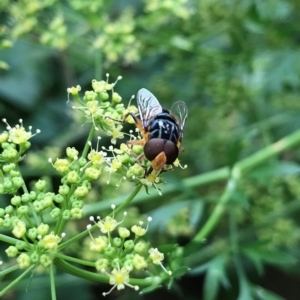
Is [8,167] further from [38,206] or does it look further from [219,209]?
[219,209]

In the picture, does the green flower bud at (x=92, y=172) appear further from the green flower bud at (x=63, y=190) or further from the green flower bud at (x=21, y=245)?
the green flower bud at (x=21, y=245)

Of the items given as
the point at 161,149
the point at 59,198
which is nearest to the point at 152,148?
the point at 161,149

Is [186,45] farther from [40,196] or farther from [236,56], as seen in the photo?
[40,196]

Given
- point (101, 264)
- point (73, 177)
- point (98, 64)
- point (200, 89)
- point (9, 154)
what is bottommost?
point (101, 264)

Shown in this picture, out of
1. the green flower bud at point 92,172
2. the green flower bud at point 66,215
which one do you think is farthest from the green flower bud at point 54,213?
the green flower bud at point 92,172

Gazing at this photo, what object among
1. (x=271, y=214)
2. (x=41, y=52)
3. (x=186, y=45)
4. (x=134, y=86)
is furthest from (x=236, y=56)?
(x=41, y=52)

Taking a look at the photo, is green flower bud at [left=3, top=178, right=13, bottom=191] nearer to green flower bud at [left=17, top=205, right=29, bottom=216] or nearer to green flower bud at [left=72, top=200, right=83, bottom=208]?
green flower bud at [left=17, top=205, right=29, bottom=216]
